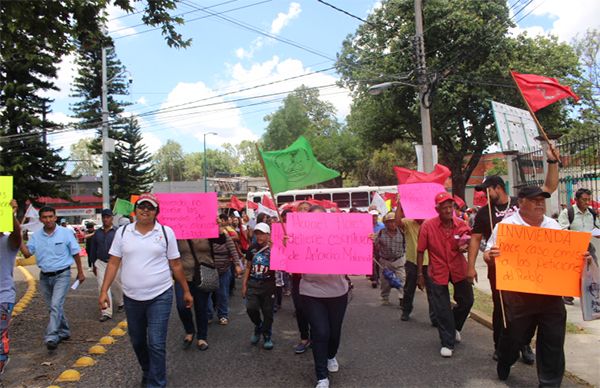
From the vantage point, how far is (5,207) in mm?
4914

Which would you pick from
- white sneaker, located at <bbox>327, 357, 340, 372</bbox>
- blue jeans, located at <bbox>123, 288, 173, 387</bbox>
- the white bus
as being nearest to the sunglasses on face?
blue jeans, located at <bbox>123, 288, 173, 387</bbox>

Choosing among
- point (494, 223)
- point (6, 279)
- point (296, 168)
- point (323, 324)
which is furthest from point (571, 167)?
point (6, 279)

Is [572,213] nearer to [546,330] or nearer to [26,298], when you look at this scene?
[546,330]

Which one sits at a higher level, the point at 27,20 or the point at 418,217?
the point at 27,20

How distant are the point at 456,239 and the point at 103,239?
5822 millimetres

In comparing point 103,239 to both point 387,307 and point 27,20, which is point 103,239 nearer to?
point 27,20

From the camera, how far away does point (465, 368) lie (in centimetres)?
490

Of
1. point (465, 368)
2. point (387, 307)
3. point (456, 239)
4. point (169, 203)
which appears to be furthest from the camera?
point (387, 307)

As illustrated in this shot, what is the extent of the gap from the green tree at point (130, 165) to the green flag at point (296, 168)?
41182mm

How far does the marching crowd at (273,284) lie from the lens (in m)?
4.11

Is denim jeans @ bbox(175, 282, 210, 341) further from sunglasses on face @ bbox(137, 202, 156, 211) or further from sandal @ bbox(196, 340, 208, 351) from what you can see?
sunglasses on face @ bbox(137, 202, 156, 211)

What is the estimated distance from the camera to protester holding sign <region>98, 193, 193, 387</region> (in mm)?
4262

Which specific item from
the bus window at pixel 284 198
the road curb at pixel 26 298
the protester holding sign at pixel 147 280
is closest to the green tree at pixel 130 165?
the bus window at pixel 284 198

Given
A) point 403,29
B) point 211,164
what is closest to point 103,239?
point 403,29
